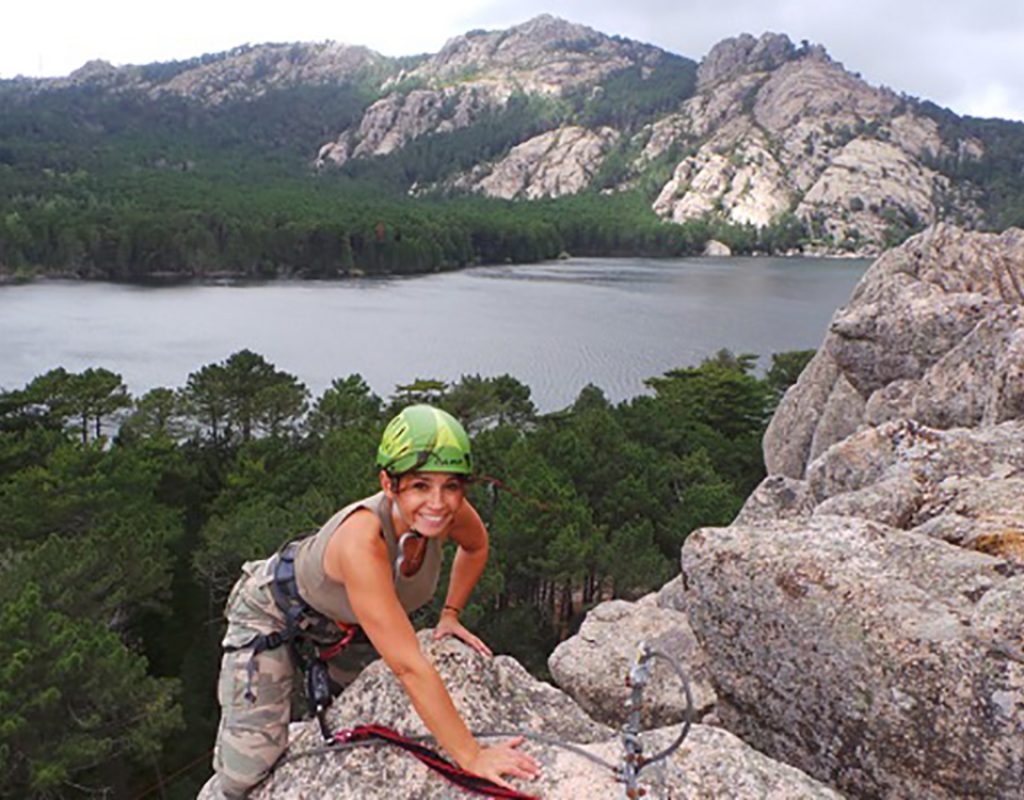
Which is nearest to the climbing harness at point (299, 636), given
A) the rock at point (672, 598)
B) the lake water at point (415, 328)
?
the rock at point (672, 598)

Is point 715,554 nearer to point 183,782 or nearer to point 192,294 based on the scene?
point 183,782

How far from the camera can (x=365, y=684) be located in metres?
4.77

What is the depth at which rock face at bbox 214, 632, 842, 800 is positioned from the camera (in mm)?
3832

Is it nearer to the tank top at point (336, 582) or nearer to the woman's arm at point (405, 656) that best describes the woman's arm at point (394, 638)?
the woman's arm at point (405, 656)

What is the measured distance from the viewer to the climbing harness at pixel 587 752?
350cm

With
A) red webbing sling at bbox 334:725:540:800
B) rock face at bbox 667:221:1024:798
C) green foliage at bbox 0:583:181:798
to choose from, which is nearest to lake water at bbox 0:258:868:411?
green foliage at bbox 0:583:181:798

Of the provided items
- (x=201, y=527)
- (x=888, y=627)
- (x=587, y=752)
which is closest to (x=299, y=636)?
(x=587, y=752)

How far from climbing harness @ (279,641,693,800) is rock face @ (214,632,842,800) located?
0.04 meters

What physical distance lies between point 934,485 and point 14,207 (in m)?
149

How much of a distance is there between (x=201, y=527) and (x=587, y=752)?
89.5 ft

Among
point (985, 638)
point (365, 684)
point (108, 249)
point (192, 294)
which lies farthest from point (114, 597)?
point (108, 249)

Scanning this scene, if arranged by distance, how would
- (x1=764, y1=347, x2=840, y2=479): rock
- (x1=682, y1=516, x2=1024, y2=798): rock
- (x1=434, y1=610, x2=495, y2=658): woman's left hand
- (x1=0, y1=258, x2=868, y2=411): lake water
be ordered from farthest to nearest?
(x1=0, y1=258, x2=868, y2=411): lake water
(x1=764, y1=347, x2=840, y2=479): rock
(x1=434, y1=610, x2=495, y2=658): woman's left hand
(x1=682, y1=516, x2=1024, y2=798): rock

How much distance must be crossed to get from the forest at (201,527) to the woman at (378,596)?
38.6ft

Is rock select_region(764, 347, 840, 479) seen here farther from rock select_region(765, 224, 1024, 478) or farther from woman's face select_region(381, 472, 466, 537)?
woman's face select_region(381, 472, 466, 537)
